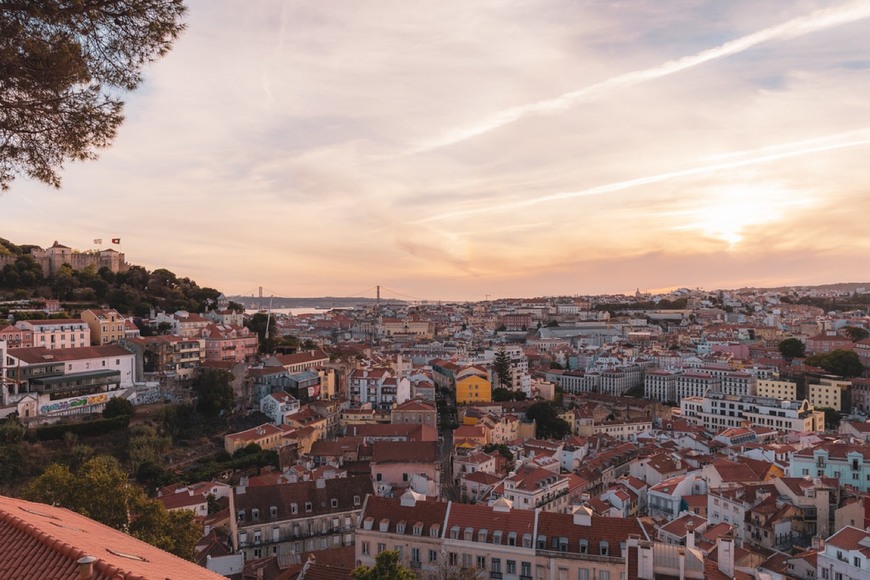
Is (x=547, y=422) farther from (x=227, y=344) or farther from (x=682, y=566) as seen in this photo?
(x=682, y=566)

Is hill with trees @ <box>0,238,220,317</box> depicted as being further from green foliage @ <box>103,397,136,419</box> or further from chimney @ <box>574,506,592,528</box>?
chimney @ <box>574,506,592,528</box>

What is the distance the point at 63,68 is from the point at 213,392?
23.0m

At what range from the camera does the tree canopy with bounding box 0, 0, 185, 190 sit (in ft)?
17.6

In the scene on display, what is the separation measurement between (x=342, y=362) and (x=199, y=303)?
11.4 metres

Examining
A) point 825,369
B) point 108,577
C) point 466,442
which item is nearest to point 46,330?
point 466,442

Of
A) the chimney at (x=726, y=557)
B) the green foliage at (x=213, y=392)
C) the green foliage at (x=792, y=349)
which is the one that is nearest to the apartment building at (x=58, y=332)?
the green foliage at (x=213, y=392)

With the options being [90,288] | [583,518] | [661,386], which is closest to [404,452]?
[583,518]

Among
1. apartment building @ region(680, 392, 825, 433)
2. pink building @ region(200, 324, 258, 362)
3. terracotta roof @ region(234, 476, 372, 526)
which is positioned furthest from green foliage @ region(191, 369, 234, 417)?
apartment building @ region(680, 392, 825, 433)

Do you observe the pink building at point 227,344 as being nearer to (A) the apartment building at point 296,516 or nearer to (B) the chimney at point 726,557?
(A) the apartment building at point 296,516

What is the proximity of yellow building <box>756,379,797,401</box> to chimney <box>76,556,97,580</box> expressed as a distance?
41825 mm

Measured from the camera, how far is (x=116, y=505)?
387 inches

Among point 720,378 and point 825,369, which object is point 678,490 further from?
point 825,369

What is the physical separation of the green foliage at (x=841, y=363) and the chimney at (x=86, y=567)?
46993mm

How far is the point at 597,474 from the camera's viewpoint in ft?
78.6
